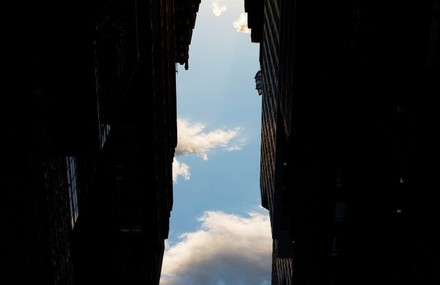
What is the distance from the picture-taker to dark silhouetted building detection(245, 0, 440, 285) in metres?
21.2

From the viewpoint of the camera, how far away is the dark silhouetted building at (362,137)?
21150mm

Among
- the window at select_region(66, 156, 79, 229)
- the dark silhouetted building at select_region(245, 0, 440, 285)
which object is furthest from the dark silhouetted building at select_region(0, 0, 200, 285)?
the dark silhouetted building at select_region(245, 0, 440, 285)

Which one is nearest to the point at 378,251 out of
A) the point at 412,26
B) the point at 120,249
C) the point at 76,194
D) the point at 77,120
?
the point at 412,26

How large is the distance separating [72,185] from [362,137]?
19.8 m

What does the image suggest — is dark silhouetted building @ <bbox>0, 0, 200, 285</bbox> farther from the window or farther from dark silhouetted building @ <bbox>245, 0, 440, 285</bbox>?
dark silhouetted building @ <bbox>245, 0, 440, 285</bbox>

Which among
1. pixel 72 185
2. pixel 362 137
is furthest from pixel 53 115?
pixel 362 137

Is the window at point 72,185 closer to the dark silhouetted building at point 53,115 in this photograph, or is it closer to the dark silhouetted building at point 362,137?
the dark silhouetted building at point 53,115

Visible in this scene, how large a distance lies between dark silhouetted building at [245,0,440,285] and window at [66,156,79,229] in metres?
18.4

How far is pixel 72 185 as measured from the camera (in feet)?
120

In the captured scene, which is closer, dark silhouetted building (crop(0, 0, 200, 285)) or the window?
dark silhouetted building (crop(0, 0, 200, 285))

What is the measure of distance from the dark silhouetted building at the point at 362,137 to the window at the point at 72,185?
60.4ft

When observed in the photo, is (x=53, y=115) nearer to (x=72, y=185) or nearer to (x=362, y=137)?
(x=72, y=185)

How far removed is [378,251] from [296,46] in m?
19.9

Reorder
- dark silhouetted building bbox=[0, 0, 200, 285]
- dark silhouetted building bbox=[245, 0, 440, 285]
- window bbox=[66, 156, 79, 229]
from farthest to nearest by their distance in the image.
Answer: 1. window bbox=[66, 156, 79, 229]
2. dark silhouetted building bbox=[0, 0, 200, 285]
3. dark silhouetted building bbox=[245, 0, 440, 285]
